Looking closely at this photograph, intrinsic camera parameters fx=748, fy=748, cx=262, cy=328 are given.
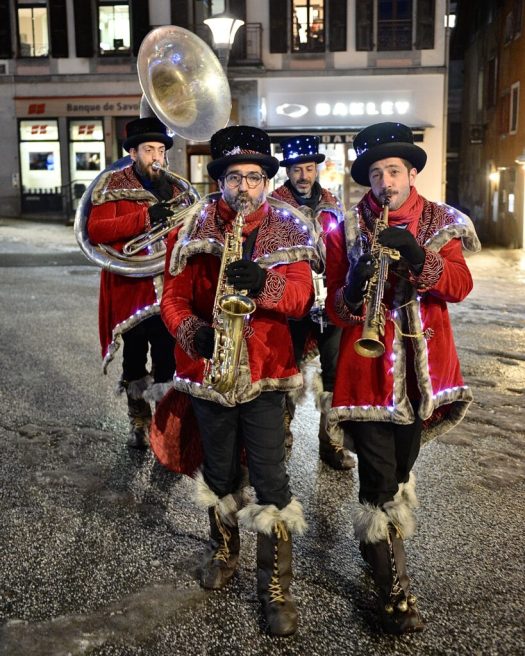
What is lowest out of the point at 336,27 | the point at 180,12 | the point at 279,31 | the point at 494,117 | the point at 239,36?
the point at 494,117

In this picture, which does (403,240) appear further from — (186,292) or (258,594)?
(258,594)

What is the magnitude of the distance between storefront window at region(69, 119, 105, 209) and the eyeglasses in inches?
952

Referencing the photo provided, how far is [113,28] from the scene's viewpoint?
2556 centimetres

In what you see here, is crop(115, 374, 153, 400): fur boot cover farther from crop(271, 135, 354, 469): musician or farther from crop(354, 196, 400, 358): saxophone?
crop(354, 196, 400, 358): saxophone

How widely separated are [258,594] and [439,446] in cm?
244

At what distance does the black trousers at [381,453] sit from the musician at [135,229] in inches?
80.6

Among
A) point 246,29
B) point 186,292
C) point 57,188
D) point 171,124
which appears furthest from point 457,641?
point 57,188

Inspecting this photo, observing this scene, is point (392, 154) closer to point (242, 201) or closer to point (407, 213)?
point (407, 213)

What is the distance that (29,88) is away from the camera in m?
26.1

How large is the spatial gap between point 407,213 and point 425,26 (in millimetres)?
22853

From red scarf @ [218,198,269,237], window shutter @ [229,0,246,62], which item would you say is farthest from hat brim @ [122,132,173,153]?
window shutter @ [229,0,246,62]

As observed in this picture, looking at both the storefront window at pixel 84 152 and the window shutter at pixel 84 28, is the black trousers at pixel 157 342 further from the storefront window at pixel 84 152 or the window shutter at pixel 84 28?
the window shutter at pixel 84 28

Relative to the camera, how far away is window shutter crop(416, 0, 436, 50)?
77.4 feet

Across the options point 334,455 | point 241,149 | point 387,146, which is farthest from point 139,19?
point 387,146
